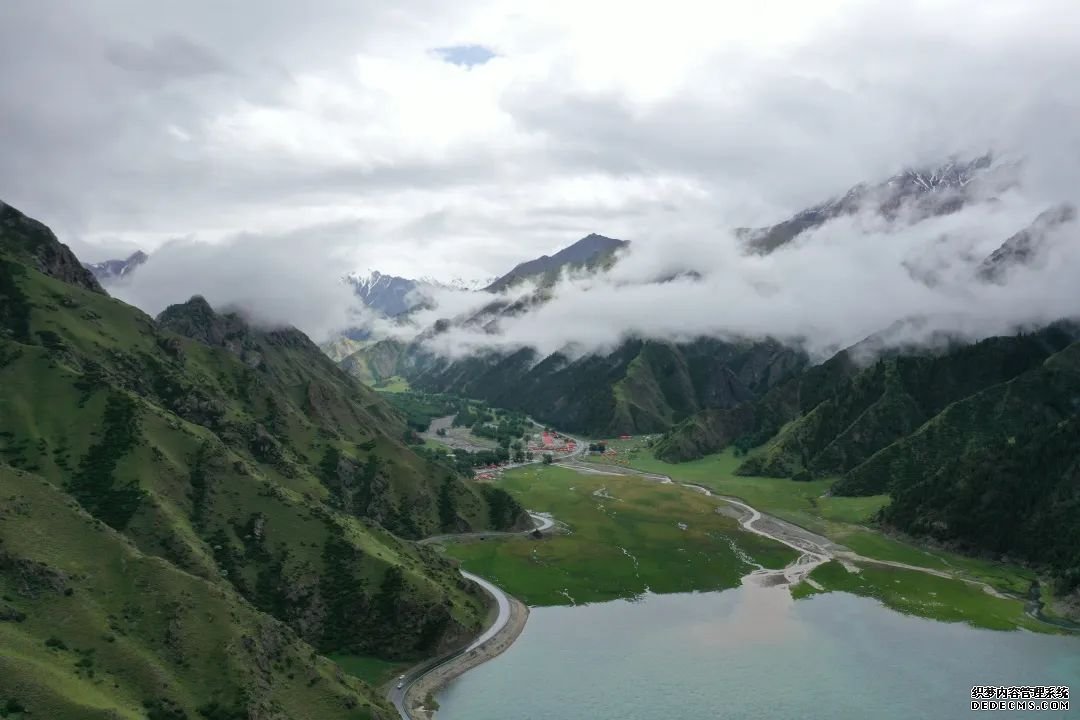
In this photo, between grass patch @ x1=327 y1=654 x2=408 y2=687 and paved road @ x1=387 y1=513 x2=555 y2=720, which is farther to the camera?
grass patch @ x1=327 y1=654 x2=408 y2=687

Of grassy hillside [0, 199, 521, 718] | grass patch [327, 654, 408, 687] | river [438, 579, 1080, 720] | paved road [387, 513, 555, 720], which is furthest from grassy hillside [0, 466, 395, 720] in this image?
river [438, 579, 1080, 720]

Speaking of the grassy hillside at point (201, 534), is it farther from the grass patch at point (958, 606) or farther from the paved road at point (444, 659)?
the grass patch at point (958, 606)

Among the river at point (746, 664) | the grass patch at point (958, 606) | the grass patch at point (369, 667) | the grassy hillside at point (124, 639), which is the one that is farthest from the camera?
the grass patch at point (958, 606)

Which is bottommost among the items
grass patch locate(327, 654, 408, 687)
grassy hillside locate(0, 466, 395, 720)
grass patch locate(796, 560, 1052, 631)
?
grass patch locate(327, 654, 408, 687)

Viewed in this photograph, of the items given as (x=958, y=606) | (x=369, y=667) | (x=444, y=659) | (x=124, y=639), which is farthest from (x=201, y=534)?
(x=958, y=606)

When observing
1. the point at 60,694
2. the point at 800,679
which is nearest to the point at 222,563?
the point at 60,694

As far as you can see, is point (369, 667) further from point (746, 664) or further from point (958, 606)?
point (958, 606)

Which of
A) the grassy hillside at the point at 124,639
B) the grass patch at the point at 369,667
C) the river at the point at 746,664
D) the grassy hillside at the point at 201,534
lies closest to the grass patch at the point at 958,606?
the river at the point at 746,664

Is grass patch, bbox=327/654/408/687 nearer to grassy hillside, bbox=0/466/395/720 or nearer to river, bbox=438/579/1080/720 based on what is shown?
river, bbox=438/579/1080/720

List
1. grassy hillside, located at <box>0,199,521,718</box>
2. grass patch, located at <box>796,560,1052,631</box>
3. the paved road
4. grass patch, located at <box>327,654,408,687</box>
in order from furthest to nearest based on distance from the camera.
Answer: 1. grass patch, located at <box>796,560,1052,631</box>
2. grass patch, located at <box>327,654,408,687</box>
3. the paved road
4. grassy hillside, located at <box>0,199,521,718</box>
